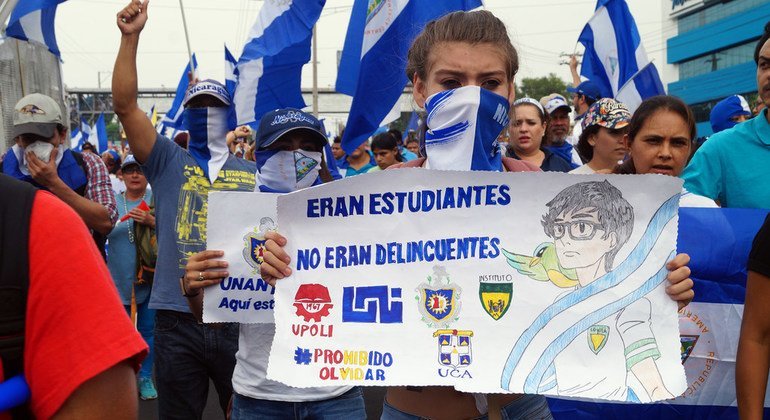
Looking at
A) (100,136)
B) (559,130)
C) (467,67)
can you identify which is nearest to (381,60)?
(559,130)

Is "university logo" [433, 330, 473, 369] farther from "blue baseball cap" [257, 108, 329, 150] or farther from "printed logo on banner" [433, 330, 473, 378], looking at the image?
"blue baseball cap" [257, 108, 329, 150]

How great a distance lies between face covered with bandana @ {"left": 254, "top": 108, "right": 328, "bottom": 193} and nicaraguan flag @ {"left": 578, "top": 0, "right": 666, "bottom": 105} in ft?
13.2

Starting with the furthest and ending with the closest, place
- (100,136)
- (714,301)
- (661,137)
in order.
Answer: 1. (100,136)
2. (661,137)
3. (714,301)

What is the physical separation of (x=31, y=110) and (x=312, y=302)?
3109mm

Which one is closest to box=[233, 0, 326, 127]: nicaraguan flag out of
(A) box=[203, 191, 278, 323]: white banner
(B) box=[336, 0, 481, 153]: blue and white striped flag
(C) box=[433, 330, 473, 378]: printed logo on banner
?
(B) box=[336, 0, 481, 153]: blue and white striped flag

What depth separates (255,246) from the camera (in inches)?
114

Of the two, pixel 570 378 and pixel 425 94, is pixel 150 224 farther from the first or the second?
pixel 570 378

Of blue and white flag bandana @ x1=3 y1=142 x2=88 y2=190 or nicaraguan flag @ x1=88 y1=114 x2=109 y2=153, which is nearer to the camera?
blue and white flag bandana @ x1=3 y1=142 x2=88 y2=190

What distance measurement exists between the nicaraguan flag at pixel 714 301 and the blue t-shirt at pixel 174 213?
Result: 2185 millimetres

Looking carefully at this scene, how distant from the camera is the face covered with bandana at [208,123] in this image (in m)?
3.85

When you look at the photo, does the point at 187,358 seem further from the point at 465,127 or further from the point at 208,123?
the point at 465,127

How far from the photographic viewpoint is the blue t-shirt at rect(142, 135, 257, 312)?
359 centimetres

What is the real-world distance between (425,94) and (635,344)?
931 mm

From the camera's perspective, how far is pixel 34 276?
133cm
